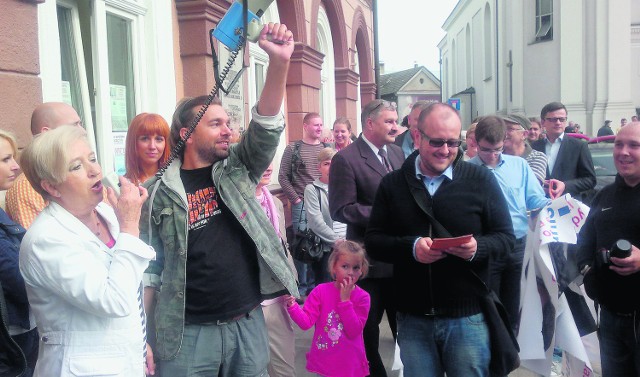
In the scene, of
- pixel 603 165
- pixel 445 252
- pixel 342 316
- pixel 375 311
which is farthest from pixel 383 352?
pixel 603 165

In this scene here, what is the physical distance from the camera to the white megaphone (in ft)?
8.03

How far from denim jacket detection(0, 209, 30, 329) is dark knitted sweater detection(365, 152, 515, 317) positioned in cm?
163

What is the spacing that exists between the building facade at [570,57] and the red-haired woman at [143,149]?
89.3 feet

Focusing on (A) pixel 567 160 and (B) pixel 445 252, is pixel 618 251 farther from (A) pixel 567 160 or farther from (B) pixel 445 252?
(A) pixel 567 160

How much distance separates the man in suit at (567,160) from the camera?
210 inches

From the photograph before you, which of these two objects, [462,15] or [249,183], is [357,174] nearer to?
[249,183]

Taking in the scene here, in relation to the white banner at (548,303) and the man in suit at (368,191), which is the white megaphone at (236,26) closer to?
the man in suit at (368,191)

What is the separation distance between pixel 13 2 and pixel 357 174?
2.41 m

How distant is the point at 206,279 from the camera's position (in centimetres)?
263

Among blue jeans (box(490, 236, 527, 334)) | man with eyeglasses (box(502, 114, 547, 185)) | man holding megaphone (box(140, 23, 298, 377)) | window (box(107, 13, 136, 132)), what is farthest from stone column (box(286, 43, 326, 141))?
man holding megaphone (box(140, 23, 298, 377))

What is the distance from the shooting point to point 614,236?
126 inches

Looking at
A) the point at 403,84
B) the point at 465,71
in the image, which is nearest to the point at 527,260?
the point at 465,71

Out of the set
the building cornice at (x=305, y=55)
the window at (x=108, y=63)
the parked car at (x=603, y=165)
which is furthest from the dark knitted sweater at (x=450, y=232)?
the building cornice at (x=305, y=55)

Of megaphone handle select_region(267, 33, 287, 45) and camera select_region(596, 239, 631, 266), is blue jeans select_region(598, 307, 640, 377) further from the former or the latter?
megaphone handle select_region(267, 33, 287, 45)
